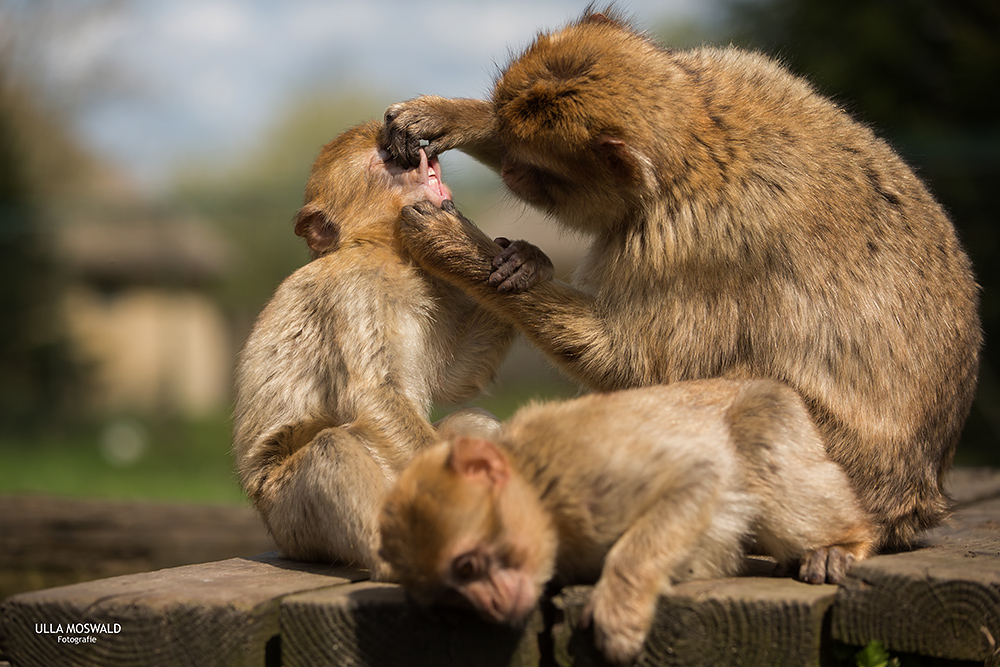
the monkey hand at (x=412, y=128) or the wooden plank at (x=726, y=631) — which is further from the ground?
the monkey hand at (x=412, y=128)

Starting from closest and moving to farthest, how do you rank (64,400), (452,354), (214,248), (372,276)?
(372,276) < (452,354) < (64,400) < (214,248)

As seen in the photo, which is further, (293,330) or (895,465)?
(293,330)

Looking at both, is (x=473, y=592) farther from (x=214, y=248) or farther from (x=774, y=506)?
(x=214, y=248)

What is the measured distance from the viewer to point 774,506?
278 cm

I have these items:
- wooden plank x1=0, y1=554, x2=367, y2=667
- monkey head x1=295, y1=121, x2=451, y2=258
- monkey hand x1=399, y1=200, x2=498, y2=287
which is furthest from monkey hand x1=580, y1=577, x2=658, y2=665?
monkey head x1=295, y1=121, x2=451, y2=258

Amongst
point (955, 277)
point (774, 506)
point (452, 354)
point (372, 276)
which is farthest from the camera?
point (452, 354)

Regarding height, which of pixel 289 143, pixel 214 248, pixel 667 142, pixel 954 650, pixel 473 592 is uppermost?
pixel 289 143

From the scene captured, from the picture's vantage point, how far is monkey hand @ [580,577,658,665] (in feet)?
7.86

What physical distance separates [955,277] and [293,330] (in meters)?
2.24

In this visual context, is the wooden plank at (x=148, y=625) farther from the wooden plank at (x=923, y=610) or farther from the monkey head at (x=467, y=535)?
the wooden plank at (x=923, y=610)

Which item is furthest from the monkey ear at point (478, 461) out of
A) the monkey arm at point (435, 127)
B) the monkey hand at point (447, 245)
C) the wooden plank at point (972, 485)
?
the wooden plank at point (972, 485)

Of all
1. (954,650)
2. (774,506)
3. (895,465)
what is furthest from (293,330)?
(954,650)

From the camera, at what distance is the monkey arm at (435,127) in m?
3.72

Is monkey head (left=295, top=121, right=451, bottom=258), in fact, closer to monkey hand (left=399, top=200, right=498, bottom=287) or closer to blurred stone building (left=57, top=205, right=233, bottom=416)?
monkey hand (left=399, top=200, right=498, bottom=287)
